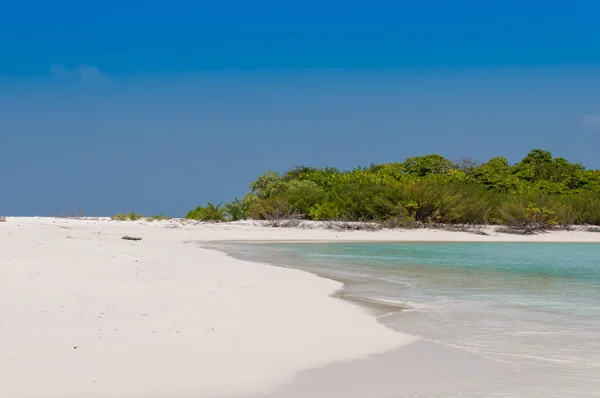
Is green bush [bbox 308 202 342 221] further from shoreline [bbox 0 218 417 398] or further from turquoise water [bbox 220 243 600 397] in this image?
shoreline [bbox 0 218 417 398]

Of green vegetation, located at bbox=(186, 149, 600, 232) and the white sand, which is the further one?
green vegetation, located at bbox=(186, 149, 600, 232)

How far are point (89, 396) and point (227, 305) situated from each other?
365 centimetres

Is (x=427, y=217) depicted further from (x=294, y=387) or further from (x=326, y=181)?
(x=294, y=387)

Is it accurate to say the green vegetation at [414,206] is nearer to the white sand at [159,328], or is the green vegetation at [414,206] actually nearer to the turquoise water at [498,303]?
the turquoise water at [498,303]

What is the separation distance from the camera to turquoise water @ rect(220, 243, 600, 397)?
18.0 feet

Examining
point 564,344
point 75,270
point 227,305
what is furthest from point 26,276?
point 564,344

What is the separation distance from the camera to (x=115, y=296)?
7961 millimetres

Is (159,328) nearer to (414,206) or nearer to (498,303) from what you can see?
(498,303)

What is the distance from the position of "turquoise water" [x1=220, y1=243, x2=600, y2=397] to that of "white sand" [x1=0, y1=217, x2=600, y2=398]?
726 millimetres

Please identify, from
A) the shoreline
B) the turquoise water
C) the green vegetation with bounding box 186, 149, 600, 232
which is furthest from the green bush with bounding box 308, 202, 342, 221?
the shoreline

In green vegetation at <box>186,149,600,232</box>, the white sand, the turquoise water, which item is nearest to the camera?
the white sand

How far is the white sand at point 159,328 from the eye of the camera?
4.81 m

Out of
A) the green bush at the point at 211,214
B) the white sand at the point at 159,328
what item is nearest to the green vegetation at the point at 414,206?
the green bush at the point at 211,214

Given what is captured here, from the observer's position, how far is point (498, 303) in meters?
9.22
